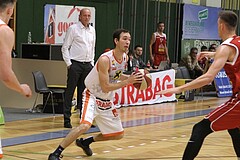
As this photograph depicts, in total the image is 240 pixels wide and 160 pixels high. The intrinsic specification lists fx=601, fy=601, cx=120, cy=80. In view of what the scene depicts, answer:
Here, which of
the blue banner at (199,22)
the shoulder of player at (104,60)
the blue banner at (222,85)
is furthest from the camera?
the blue banner at (199,22)

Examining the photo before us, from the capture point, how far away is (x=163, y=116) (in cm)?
1310

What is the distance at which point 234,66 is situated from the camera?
620 centimetres

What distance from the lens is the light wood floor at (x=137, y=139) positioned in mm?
8172

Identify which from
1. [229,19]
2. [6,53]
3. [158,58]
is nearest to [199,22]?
[158,58]

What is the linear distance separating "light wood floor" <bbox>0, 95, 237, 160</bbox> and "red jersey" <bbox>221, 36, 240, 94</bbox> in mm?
2071

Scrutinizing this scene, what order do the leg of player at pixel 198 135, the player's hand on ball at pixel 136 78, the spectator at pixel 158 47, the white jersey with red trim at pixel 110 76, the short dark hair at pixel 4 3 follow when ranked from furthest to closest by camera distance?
the spectator at pixel 158 47
the white jersey with red trim at pixel 110 76
the player's hand on ball at pixel 136 78
the leg of player at pixel 198 135
the short dark hair at pixel 4 3

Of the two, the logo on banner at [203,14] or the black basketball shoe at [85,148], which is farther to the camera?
the logo on banner at [203,14]

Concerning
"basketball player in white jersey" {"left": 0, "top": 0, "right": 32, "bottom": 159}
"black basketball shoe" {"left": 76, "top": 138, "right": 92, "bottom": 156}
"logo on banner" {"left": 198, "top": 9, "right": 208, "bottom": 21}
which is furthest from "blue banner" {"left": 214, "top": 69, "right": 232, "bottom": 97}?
"basketball player in white jersey" {"left": 0, "top": 0, "right": 32, "bottom": 159}

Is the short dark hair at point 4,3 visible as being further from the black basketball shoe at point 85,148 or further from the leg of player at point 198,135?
the black basketball shoe at point 85,148

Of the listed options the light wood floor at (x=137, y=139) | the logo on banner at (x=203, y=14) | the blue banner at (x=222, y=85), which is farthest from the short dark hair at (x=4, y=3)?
the logo on banner at (x=203, y=14)

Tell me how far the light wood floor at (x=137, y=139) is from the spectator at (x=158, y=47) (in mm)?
3972

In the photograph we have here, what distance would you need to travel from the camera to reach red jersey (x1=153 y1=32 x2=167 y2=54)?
17719mm

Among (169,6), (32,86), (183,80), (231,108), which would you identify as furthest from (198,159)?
(169,6)

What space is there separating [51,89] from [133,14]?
722 centimetres
